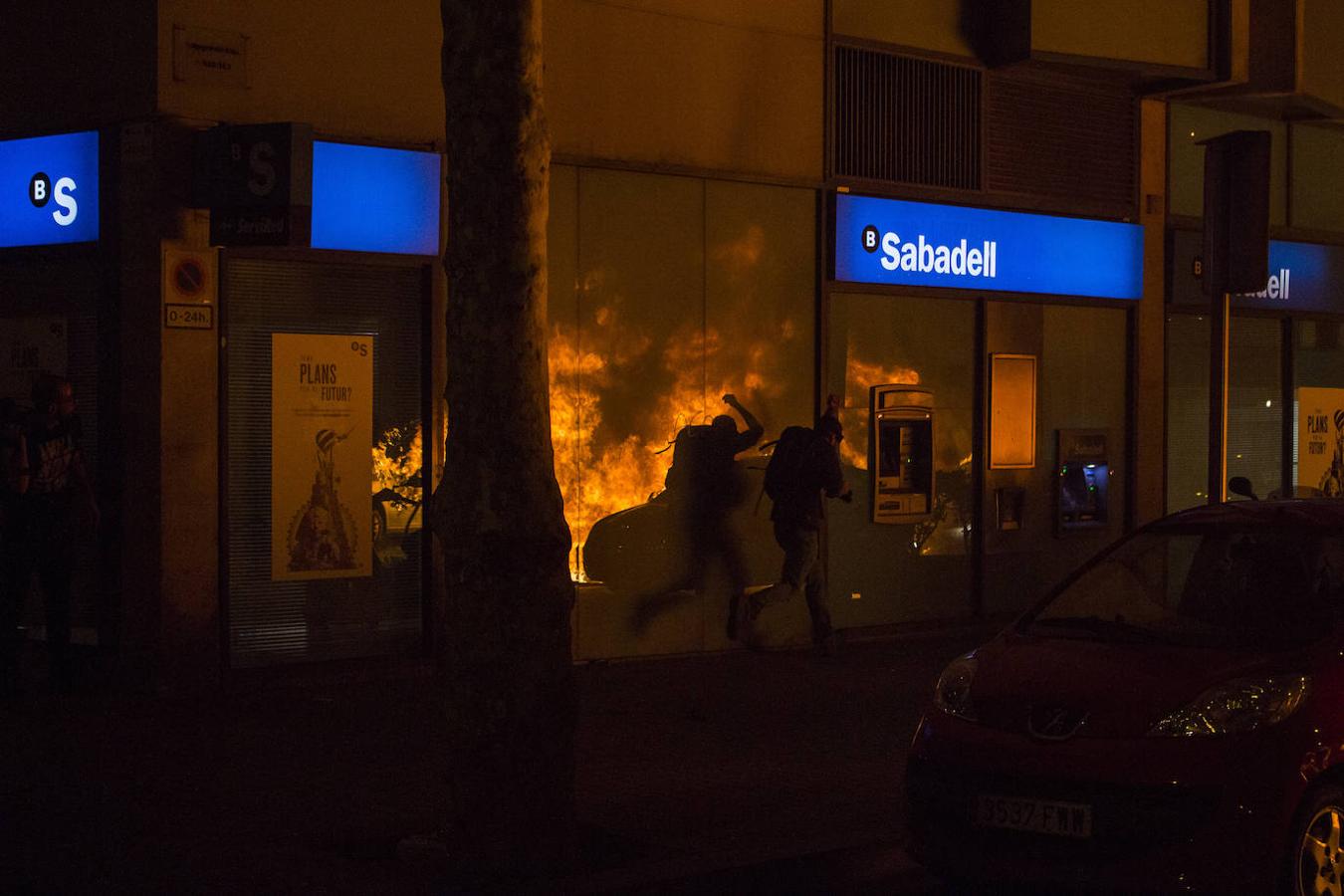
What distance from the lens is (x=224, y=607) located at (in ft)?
36.7

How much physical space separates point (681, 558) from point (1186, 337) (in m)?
6.53

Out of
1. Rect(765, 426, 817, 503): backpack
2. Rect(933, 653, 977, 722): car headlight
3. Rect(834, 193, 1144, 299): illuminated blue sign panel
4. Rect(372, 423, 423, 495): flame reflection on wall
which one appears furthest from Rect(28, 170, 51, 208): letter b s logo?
Rect(933, 653, 977, 722): car headlight

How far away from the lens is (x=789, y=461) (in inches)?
509

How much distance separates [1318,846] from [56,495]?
24.4ft

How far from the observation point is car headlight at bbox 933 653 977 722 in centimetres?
689

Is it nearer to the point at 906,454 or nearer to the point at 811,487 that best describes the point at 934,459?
the point at 906,454

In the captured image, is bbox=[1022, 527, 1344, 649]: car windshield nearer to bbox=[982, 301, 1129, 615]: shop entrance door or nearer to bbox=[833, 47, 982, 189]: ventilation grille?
bbox=[833, 47, 982, 189]: ventilation grille

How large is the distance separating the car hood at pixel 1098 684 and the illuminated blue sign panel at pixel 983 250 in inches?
295

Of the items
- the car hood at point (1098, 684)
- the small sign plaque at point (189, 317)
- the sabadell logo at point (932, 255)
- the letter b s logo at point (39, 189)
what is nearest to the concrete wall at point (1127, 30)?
the sabadell logo at point (932, 255)

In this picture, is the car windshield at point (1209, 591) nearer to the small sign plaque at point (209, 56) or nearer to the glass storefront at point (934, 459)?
the small sign plaque at point (209, 56)

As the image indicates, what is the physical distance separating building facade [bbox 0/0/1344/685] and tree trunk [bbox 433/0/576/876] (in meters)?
4.03

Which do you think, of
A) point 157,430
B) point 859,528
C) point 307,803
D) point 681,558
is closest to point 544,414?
point 307,803

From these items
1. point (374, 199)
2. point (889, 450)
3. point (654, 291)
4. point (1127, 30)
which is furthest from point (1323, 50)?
point (374, 199)

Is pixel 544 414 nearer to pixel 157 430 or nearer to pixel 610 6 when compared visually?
pixel 157 430
